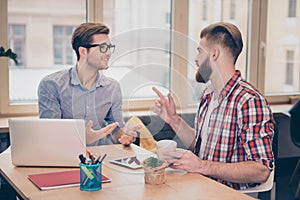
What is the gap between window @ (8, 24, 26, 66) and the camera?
402 centimetres

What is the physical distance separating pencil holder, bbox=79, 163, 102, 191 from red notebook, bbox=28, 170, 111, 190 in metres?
0.08

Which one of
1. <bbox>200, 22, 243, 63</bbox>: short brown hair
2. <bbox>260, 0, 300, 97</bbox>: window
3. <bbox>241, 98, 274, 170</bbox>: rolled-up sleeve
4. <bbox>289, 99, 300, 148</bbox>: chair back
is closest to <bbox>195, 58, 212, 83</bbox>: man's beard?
<bbox>200, 22, 243, 63</bbox>: short brown hair

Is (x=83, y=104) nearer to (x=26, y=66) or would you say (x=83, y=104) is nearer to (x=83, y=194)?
(x=83, y=194)

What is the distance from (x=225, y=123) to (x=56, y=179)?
771 millimetres

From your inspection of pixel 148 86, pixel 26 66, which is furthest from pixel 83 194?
pixel 26 66

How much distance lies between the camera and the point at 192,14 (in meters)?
4.62

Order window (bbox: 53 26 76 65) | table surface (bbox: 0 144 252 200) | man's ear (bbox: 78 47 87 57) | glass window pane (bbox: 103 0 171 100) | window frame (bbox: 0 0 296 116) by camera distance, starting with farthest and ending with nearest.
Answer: window (bbox: 53 26 76 65) → window frame (bbox: 0 0 296 116) → man's ear (bbox: 78 47 87 57) → glass window pane (bbox: 103 0 171 100) → table surface (bbox: 0 144 252 200)

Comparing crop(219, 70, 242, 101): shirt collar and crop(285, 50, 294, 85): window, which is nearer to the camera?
crop(219, 70, 242, 101): shirt collar

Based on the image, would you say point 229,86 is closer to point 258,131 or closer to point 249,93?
point 249,93

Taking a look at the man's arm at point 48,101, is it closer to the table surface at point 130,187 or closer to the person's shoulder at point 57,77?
the person's shoulder at point 57,77

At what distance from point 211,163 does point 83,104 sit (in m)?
0.67

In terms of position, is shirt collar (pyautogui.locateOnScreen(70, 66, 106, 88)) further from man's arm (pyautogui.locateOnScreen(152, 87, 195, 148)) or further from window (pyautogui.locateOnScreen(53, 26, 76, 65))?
window (pyautogui.locateOnScreen(53, 26, 76, 65))

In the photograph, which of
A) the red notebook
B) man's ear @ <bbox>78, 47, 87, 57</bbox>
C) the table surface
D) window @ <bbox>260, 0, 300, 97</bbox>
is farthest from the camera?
window @ <bbox>260, 0, 300, 97</bbox>

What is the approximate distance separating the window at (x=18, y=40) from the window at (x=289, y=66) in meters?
2.58
